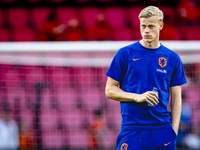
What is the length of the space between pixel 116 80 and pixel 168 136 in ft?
1.61

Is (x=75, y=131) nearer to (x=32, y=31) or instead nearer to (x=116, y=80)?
(x=32, y=31)

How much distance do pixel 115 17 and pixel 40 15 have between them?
2256 millimetres

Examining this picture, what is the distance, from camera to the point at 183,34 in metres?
7.35

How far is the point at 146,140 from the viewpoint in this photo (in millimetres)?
1646

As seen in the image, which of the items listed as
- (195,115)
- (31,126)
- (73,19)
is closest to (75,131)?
(31,126)

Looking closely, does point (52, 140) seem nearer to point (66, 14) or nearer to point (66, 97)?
point (66, 97)

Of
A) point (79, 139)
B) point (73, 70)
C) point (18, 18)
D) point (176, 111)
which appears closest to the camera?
point (176, 111)

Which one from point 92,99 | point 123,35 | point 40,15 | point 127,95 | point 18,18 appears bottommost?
point 92,99

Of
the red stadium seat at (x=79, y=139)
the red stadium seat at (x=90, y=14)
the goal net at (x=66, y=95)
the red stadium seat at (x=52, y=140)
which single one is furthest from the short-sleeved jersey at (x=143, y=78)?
the red stadium seat at (x=90, y=14)

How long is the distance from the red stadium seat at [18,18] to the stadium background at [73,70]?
3cm

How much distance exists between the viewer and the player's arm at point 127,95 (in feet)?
5.20

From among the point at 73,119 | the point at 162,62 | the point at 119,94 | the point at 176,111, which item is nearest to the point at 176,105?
the point at 176,111

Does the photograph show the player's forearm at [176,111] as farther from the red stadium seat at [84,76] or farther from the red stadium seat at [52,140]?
the red stadium seat at [52,140]

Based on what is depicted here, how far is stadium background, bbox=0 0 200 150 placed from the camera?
4.11 metres
